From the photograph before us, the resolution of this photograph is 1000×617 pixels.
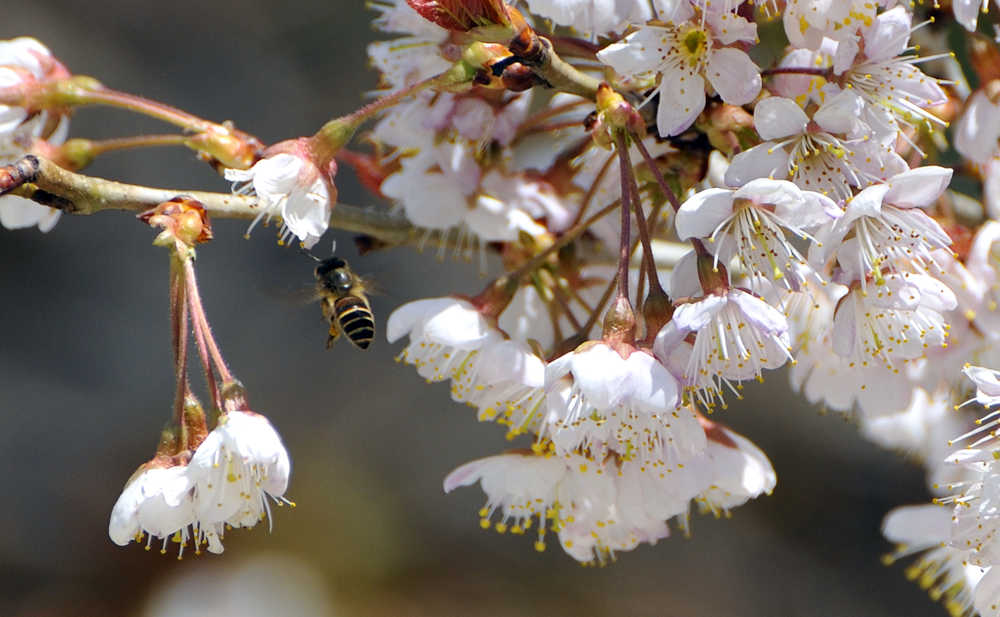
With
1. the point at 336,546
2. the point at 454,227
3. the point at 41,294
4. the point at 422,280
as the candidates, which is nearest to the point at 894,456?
the point at 422,280

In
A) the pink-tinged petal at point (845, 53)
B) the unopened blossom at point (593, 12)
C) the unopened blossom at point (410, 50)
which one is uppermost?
the unopened blossom at point (410, 50)

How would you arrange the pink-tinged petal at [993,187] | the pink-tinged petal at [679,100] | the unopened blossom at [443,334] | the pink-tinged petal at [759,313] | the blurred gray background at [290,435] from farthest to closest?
Answer: the blurred gray background at [290,435] → the pink-tinged petal at [993,187] → the unopened blossom at [443,334] → the pink-tinged petal at [679,100] → the pink-tinged petal at [759,313]

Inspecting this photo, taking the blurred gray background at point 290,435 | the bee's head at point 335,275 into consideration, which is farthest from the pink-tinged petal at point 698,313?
the blurred gray background at point 290,435

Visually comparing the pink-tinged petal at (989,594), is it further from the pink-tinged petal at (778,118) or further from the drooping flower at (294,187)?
the drooping flower at (294,187)

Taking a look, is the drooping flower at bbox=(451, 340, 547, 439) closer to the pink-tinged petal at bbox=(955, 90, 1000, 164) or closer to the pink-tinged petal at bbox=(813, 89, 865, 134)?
the pink-tinged petal at bbox=(813, 89, 865, 134)

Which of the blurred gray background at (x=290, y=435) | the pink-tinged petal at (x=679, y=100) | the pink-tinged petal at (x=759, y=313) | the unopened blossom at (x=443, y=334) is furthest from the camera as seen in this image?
the blurred gray background at (x=290, y=435)

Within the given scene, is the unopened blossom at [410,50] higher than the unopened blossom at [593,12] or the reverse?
higher

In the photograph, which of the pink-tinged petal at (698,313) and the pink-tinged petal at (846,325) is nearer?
the pink-tinged petal at (698,313)

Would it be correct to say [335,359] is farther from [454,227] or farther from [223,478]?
[223,478]
